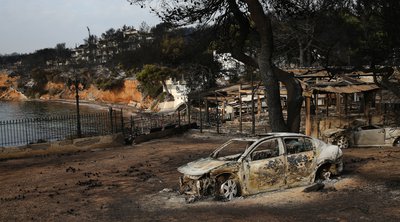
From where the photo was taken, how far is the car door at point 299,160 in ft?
38.9

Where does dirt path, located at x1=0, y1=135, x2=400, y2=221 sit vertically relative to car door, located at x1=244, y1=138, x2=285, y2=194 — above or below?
below

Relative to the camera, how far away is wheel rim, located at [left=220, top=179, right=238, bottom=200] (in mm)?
11203

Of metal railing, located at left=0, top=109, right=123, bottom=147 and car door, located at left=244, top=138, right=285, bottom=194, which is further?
metal railing, located at left=0, top=109, right=123, bottom=147

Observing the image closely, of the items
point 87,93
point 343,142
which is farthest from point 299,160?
point 87,93

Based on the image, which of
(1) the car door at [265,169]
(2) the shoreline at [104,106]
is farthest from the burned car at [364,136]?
(2) the shoreline at [104,106]

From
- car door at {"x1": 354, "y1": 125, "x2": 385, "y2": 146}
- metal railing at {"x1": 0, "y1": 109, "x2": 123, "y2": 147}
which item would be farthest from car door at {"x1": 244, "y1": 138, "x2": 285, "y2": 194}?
metal railing at {"x1": 0, "y1": 109, "x2": 123, "y2": 147}

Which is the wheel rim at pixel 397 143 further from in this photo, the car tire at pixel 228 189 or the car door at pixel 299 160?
A: the car tire at pixel 228 189

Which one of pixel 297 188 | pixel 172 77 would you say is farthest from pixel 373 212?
pixel 172 77

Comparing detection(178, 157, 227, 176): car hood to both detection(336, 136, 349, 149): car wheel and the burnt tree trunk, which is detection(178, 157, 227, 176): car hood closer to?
the burnt tree trunk

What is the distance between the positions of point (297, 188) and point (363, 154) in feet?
23.9

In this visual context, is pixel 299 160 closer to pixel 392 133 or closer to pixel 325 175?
pixel 325 175

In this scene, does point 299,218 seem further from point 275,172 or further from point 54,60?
point 54,60

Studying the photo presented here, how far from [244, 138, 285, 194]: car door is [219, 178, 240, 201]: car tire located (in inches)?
14.2

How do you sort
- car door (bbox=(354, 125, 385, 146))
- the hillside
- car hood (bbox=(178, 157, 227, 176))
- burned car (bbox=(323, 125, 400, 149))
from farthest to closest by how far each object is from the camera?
the hillside → car door (bbox=(354, 125, 385, 146)) → burned car (bbox=(323, 125, 400, 149)) → car hood (bbox=(178, 157, 227, 176))
